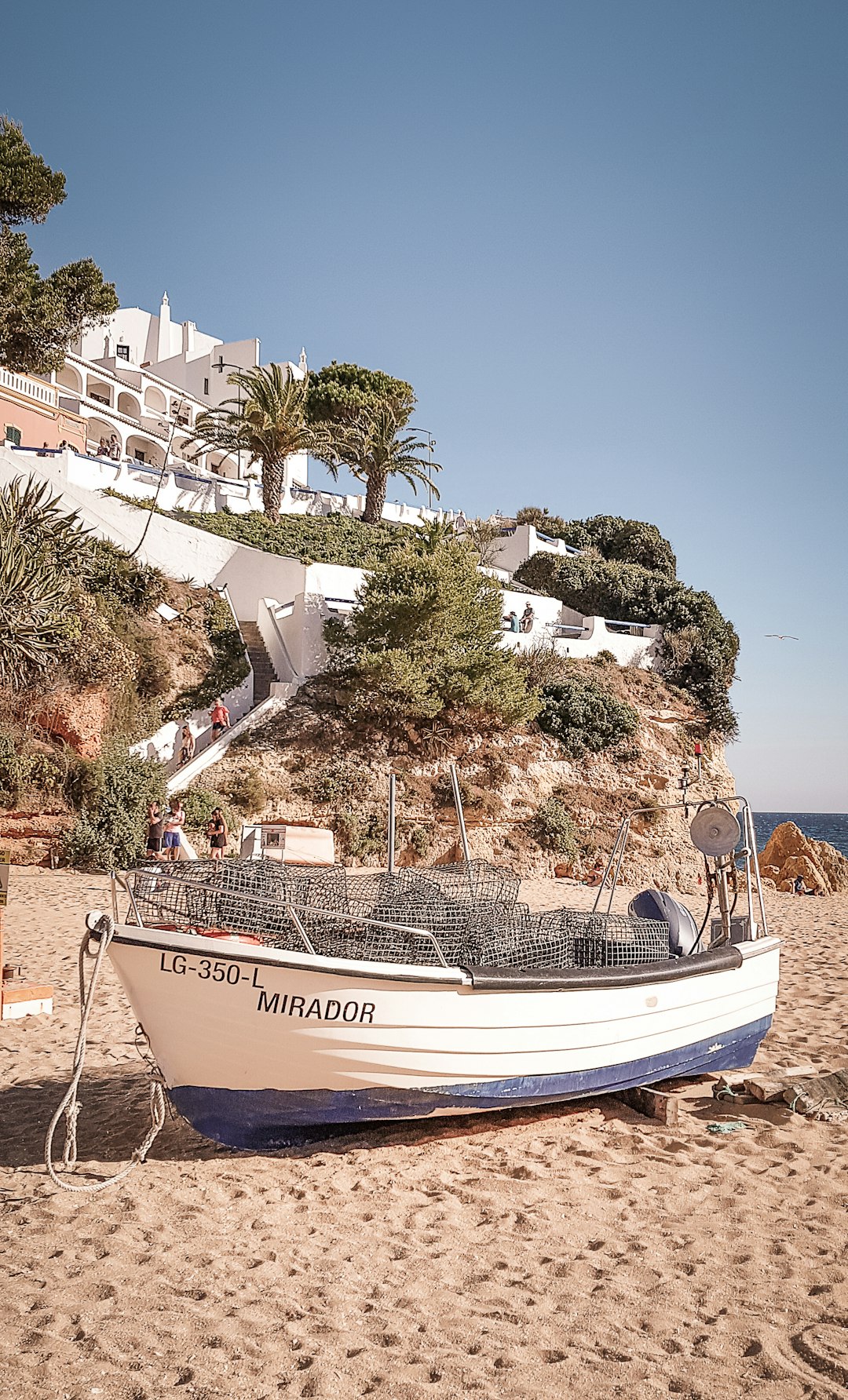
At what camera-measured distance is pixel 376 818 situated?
20.6 m

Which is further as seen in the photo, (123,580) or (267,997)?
(123,580)

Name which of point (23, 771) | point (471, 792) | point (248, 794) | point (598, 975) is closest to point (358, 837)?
point (248, 794)

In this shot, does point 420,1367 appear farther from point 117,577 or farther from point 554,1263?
point 117,577

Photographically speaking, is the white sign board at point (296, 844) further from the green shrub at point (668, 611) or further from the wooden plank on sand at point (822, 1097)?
the green shrub at point (668, 611)

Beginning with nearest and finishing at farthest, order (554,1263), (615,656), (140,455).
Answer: (554,1263) < (615,656) < (140,455)

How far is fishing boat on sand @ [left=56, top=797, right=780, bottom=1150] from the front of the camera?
18.0 feet

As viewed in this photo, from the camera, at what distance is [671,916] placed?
798cm

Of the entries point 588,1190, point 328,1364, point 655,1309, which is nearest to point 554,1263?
point 655,1309

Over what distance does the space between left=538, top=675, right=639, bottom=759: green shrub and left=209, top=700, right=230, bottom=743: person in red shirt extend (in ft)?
29.4

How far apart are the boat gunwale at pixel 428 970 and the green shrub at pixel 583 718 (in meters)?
18.3

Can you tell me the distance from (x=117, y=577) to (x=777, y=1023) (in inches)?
698

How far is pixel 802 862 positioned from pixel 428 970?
2363 cm

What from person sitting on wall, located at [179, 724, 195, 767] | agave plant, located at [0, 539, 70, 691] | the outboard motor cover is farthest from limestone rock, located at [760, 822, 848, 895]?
agave plant, located at [0, 539, 70, 691]

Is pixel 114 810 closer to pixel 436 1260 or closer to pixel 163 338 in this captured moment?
pixel 436 1260
